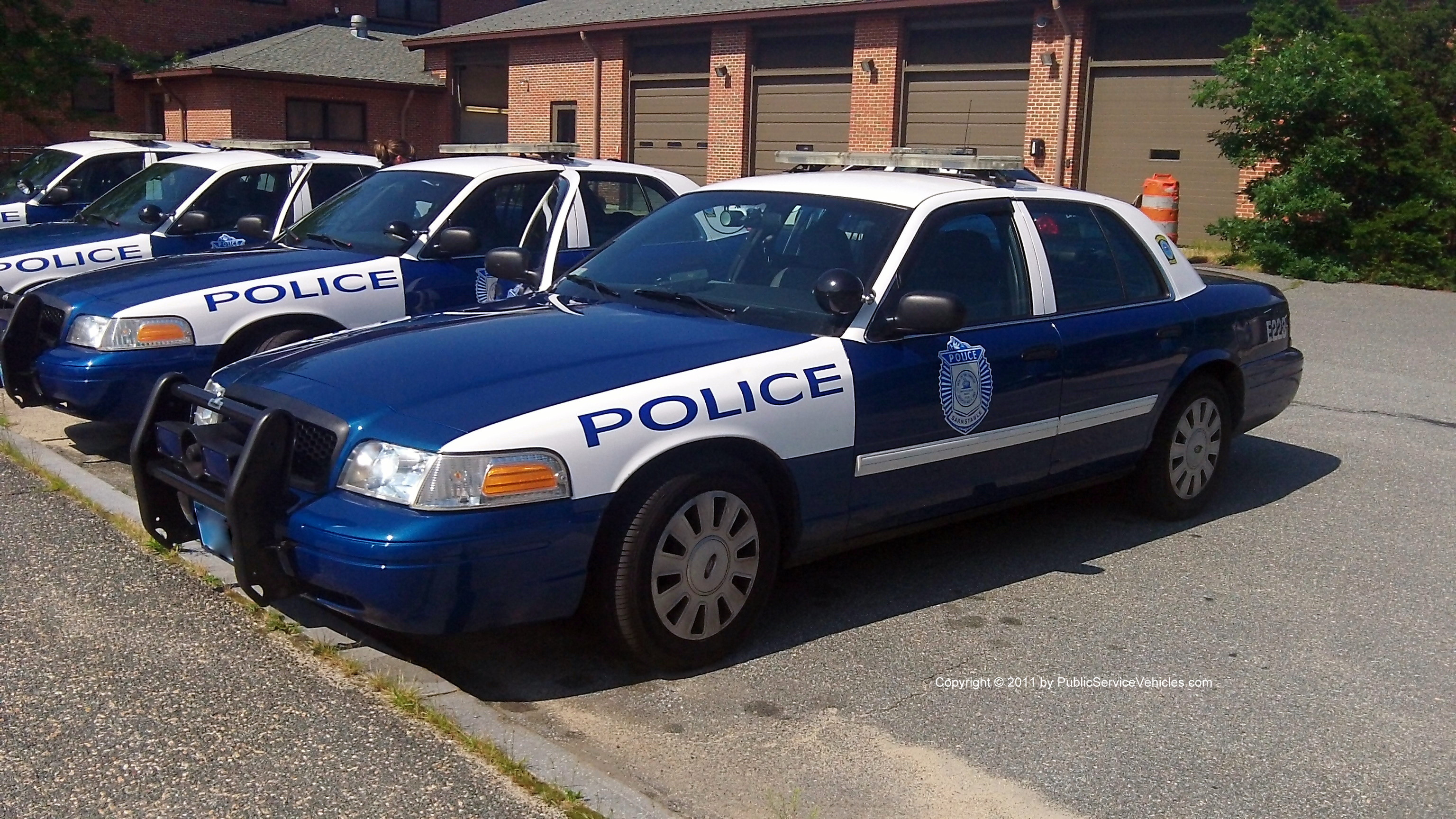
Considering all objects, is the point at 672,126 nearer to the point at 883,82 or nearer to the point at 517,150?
the point at 883,82

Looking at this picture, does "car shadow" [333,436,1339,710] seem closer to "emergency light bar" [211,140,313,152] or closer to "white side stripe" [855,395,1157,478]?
"white side stripe" [855,395,1157,478]

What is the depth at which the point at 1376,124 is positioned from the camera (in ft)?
52.7

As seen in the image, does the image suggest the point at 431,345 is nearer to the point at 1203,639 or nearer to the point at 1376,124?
the point at 1203,639

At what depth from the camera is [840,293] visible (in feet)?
16.0

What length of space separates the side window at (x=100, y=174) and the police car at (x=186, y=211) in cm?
220

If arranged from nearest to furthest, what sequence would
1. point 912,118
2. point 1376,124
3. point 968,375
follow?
point 968,375
point 1376,124
point 912,118

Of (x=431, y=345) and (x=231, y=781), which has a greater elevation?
(x=431, y=345)

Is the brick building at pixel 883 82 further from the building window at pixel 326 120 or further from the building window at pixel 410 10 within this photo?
the building window at pixel 410 10

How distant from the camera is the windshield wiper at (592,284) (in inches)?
217

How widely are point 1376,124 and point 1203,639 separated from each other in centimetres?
1317

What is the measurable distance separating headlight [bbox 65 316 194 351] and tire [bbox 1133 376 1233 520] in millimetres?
4598

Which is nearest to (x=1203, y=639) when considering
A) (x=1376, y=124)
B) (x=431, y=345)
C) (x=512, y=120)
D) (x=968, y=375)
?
(x=968, y=375)

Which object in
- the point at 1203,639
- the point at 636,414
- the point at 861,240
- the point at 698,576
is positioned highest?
the point at 861,240

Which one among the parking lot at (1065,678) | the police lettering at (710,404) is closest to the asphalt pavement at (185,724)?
the parking lot at (1065,678)
